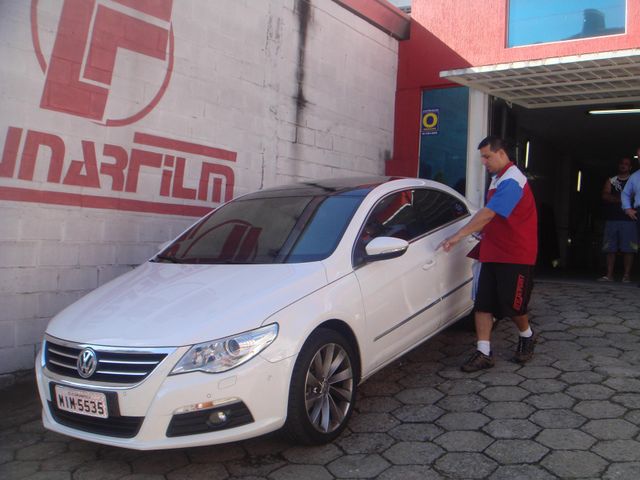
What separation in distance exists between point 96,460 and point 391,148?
7058 millimetres

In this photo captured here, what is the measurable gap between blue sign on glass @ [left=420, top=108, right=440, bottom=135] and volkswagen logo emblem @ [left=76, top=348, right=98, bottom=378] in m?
6.99

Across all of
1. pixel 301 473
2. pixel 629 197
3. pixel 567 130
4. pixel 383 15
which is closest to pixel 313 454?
pixel 301 473

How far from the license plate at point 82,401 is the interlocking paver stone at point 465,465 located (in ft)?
5.72

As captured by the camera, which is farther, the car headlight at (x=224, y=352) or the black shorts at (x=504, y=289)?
the black shorts at (x=504, y=289)

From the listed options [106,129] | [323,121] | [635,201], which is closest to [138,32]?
[106,129]

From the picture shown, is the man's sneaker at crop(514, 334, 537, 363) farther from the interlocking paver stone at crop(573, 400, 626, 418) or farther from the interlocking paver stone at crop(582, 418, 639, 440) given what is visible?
the interlocking paver stone at crop(582, 418, 639, 440)

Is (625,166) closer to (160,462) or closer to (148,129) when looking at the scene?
(148,129)

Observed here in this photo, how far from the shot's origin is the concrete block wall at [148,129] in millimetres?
4715

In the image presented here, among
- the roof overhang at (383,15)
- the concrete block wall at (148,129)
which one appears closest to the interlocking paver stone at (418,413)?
the concrete block wall at (148,129)

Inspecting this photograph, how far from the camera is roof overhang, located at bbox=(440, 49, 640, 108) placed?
6.61 metres

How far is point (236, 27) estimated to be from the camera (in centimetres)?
664

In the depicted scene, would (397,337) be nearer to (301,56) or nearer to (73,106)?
(73,106)

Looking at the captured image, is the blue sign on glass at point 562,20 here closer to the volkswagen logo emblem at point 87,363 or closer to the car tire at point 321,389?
the car tire at point 321,389

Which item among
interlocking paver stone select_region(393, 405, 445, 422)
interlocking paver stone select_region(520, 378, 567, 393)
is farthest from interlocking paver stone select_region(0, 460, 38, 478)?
interlocking paver stone select_region(520, 378, 567, 393)
